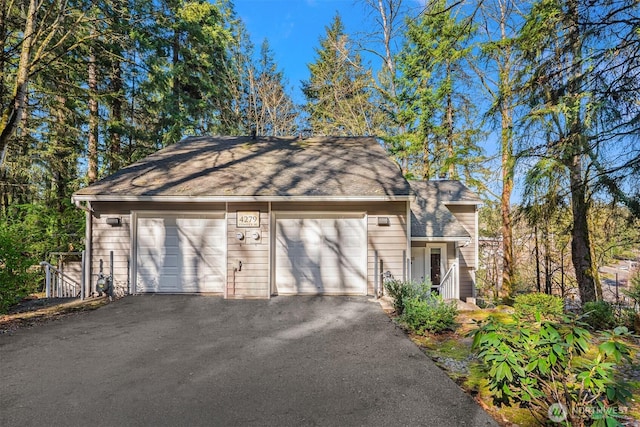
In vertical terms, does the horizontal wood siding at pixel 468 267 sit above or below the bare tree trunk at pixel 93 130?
below

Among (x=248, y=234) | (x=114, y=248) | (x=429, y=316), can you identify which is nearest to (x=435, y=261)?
(x=429, y=316)

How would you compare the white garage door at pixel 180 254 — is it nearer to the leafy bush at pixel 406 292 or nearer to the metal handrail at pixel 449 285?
the leafy bush at pixel 406 292

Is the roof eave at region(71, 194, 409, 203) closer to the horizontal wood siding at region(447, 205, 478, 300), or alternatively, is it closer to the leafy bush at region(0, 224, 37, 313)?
the leafy bush at region(0, 224, 37, 313)

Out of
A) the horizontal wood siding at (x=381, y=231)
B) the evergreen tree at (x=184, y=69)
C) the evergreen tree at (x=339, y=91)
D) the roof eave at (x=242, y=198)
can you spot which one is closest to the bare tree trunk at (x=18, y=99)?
the roof eave at (x=242, y=198)

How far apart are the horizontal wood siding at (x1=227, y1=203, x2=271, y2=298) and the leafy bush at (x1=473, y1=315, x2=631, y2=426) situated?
5.11 m

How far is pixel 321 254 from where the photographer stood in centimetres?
723

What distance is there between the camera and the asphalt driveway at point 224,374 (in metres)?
2.67

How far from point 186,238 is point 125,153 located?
355 inches

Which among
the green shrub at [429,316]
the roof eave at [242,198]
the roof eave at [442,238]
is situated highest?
the roof eave at [242,198]

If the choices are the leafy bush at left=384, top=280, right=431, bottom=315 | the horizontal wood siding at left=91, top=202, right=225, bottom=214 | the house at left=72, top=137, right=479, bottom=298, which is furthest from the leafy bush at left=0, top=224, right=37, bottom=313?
the leafy bush at left=384, top=280, right=431, bottom=315

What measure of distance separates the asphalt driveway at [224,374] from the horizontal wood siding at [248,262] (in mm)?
1196

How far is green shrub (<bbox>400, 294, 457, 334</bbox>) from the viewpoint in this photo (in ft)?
15.4

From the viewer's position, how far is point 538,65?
4.47 m

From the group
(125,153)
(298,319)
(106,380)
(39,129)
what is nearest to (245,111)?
(125,153)
